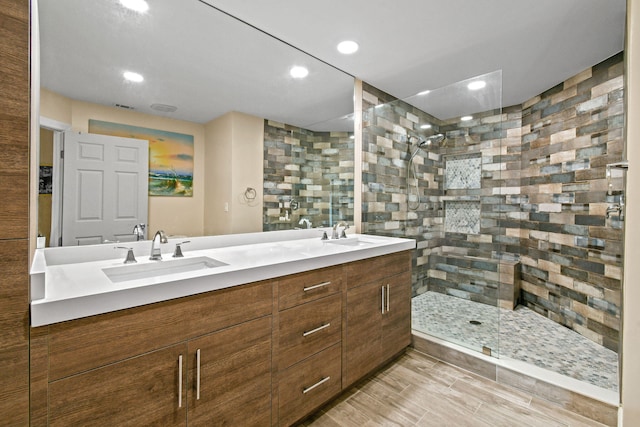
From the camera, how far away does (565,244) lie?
2.82 metres

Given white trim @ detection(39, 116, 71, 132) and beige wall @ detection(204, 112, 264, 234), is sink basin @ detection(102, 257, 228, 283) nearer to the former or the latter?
beige wall @ detection(204, 112, 264, 234)

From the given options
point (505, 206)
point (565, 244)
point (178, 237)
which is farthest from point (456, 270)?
point (178, 237)

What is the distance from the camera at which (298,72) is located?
7.52 feet

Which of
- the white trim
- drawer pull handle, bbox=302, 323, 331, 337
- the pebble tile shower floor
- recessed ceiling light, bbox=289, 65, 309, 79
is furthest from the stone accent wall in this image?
the white trim

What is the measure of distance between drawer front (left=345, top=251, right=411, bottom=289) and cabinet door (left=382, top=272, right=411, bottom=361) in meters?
0.06

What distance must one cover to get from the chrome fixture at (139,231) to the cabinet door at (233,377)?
73 cm

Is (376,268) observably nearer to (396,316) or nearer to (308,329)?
(396,316)

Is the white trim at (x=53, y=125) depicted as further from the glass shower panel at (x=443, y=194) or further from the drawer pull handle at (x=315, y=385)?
the glass shower panel at (x=443, y=194)

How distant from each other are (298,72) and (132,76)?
3.92 ft

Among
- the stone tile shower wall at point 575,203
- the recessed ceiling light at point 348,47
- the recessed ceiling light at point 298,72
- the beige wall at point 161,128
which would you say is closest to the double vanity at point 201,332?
the beige wall at point 161,128

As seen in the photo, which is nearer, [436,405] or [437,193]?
[436,405]

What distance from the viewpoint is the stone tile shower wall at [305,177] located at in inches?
→ 84.4

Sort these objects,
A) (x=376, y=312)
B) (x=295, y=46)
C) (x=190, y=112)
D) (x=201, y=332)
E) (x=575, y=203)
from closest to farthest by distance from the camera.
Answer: (x=201, y=332) → (x=190, y=112) → (x=376, y=312) → (x=295, y=46) → (x=575, y=203)

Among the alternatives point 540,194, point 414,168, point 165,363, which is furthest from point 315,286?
point 540,194
